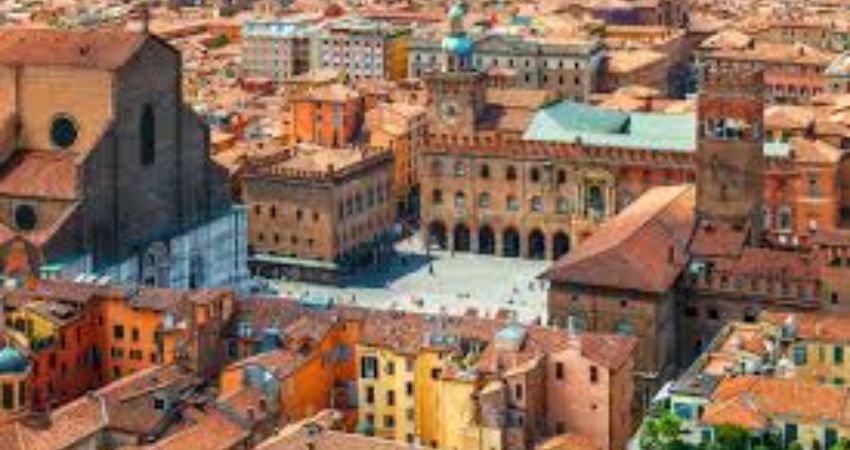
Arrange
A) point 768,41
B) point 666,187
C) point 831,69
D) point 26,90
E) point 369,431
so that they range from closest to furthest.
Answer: point 369,431
point 26,90
point 666,187
point 831,69
point 768,41

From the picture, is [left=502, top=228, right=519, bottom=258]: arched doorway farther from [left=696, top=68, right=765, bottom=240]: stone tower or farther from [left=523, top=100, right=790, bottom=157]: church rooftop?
[left=696, top=68, right=765, bottom=240]: stone tower

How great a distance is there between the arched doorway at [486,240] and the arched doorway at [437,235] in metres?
1.88

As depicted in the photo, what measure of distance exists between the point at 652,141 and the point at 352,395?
34069 mm

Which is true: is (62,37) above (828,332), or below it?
above

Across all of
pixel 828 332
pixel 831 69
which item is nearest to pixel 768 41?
pixel 831 69

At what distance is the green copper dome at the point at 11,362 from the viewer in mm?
62375

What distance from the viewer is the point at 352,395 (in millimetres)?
66125

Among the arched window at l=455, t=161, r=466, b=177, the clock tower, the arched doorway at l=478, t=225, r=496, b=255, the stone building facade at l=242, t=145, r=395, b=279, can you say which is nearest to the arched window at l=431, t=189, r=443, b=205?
the arched window at l=455, t=161, r=466, b=177

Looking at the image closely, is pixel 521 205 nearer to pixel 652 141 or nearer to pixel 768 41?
pixel 652 141

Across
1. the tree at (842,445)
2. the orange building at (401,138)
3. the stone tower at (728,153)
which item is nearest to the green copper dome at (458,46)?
the orange building at (401,138)

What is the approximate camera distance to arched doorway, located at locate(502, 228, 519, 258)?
98.6 metres

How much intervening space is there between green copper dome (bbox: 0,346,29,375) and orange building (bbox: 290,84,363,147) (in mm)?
44385

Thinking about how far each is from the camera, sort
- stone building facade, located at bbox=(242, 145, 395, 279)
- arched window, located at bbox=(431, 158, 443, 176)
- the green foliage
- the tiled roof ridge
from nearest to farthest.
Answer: the tiled roof ridge
stone building facade, located at bbox=(242, 145, 395, 279)
arched window, located at bbox=(431, 158, 443, 176)
the green foliage

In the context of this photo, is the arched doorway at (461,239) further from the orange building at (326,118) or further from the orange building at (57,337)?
the orange building at (57,337)
